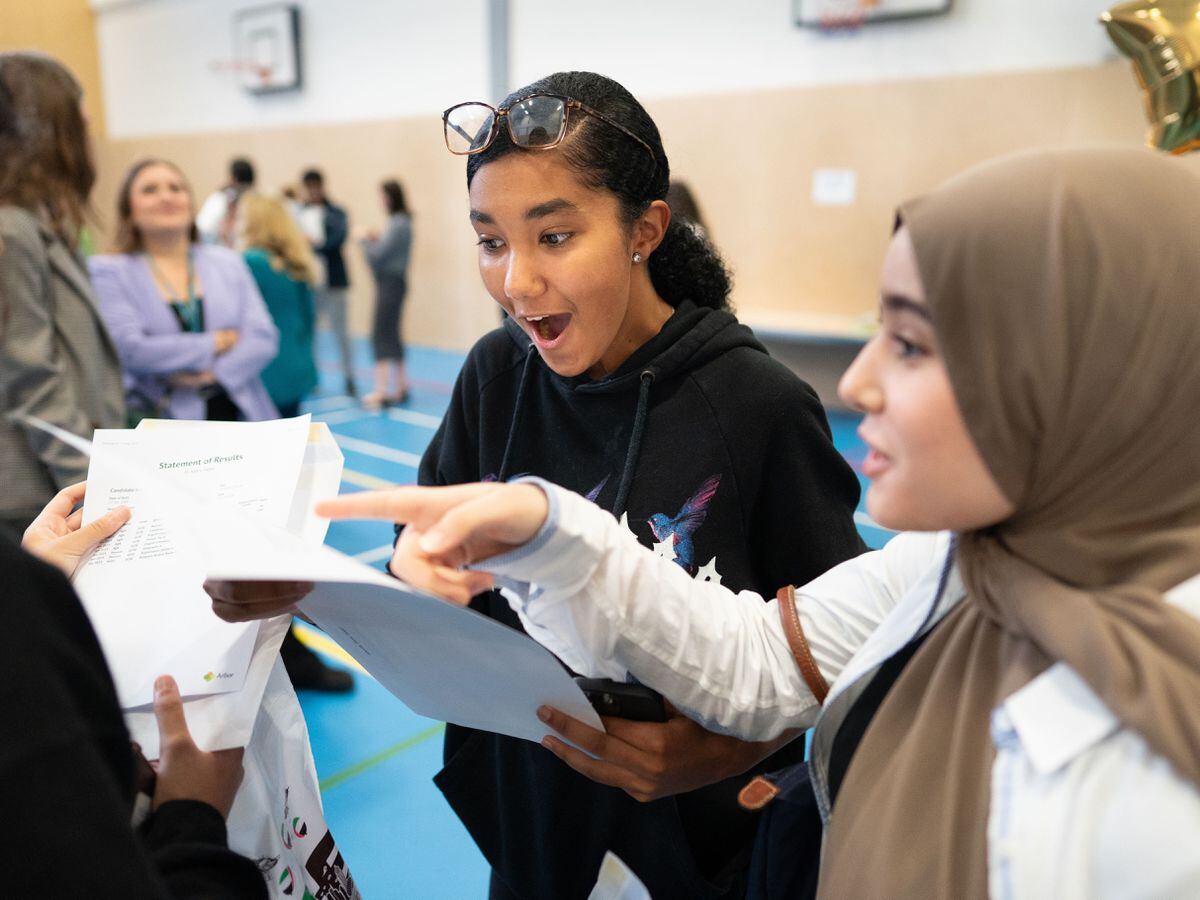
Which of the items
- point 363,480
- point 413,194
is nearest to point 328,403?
point 363,480

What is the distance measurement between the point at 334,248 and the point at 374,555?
4.63 meters

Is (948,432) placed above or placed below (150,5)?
below

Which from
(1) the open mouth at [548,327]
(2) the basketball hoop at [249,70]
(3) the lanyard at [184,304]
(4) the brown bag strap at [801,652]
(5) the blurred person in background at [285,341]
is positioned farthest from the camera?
(2) the basketball hoop at [249,70]

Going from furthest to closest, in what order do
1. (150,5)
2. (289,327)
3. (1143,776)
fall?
(150,5)
(289,327)
(1143,776)

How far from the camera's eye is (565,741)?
106 cm

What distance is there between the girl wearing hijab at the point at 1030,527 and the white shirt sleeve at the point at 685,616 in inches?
1.0

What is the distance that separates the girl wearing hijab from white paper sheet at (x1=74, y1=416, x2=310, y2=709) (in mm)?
303

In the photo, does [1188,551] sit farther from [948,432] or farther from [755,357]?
[755,357]

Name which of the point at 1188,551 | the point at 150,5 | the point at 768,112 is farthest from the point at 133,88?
the point at 1188,551

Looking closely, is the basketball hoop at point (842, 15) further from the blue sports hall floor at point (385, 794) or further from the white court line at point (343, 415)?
the white court line at point (343, 415)

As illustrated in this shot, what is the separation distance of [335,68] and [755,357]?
10.3 meters

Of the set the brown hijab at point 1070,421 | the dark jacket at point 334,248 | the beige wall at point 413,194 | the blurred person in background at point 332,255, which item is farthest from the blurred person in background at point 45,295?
the beige wall at point 413,194

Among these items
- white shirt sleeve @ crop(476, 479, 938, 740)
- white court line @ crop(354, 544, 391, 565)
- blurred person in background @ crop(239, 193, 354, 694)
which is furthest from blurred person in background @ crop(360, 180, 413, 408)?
white shirt sleeve @ crop(476, 479, 938, 740)

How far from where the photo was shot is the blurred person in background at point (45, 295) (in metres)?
2.26
